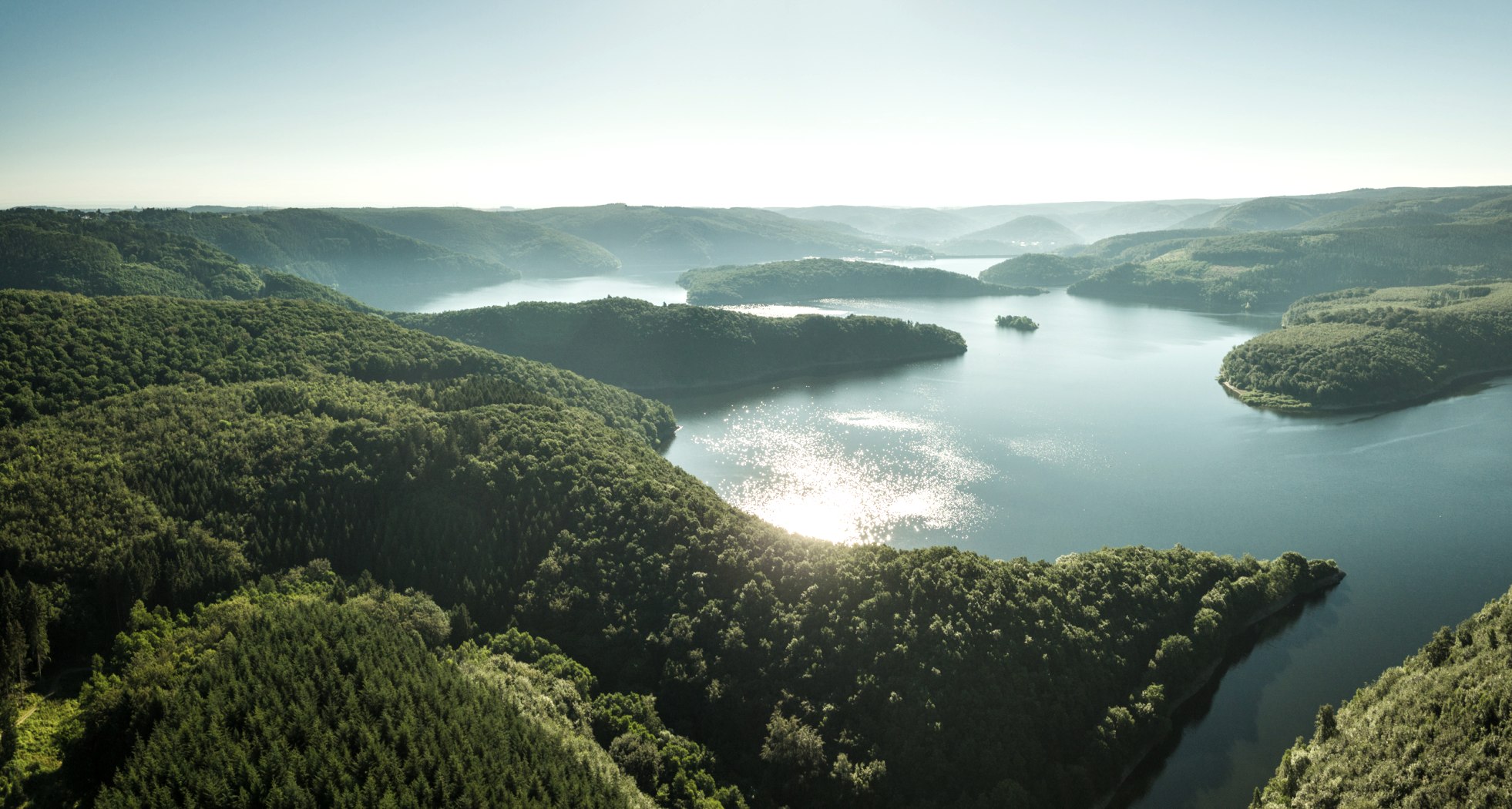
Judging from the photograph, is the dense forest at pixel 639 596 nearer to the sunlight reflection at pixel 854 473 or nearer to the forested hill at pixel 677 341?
the sunlight reflection at pixel 854 473

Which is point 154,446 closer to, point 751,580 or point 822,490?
point 751,580

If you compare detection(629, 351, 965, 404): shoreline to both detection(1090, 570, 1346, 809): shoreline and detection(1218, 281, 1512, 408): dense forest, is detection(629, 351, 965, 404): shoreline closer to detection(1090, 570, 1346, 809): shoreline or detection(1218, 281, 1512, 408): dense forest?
detection(1218, 281, 1512, 408): dense forest

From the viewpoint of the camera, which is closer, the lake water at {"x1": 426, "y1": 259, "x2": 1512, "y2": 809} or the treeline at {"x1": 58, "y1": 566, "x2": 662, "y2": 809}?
the treeline at {"x1": 58, "y1": 566, "x2": 662, "y2": 809}

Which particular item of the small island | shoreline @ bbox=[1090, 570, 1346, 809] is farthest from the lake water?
the small island

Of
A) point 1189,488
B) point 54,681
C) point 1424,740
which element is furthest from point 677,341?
point 1424,740

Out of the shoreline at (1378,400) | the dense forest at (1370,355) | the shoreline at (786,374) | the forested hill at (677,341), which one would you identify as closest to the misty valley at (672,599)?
the shoreline at (1378,400)

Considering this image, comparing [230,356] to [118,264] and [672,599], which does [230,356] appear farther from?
[118,264]
